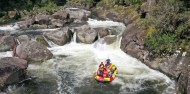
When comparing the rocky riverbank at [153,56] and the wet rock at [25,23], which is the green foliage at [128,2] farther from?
the wet rock at [25,23]

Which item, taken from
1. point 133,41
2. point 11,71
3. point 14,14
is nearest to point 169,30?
point 133,41

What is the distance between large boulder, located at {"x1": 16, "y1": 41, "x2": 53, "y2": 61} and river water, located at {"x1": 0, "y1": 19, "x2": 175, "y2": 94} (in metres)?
0.61

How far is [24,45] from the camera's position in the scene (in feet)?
76.8

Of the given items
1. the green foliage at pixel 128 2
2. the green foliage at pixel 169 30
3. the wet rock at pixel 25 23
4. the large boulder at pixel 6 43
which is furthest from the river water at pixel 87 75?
the green foliage at pixel 128 2

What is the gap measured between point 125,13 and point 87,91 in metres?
18.6

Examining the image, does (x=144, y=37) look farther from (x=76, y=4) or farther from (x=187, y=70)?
(x=76, y=4)

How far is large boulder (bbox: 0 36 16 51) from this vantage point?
2499 centimetres

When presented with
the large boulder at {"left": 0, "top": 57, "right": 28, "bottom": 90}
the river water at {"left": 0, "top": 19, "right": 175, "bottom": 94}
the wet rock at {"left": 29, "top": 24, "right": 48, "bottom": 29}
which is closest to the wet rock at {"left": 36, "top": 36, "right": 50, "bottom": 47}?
the river water at {"left": 0, "top": 19, "right": 175, "bottom": 94}

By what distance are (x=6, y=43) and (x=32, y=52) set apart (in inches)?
141

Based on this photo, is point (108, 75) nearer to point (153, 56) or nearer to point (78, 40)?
point (153, 56)

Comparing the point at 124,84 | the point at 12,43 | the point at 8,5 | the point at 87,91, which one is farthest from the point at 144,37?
the point at 8,5

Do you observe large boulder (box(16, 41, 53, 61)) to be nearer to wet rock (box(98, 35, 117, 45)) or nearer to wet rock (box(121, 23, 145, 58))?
wet rock (box(98, 35, 117, 45))

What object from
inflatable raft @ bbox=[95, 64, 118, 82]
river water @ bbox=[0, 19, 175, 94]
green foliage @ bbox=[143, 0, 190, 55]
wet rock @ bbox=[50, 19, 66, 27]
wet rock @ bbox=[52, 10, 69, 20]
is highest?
green foliage @ bbox=[143, 0, 190, 55]

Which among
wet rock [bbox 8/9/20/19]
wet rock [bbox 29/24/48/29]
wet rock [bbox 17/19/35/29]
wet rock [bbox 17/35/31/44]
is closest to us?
wet rock [bbox 17/35/31/44]
